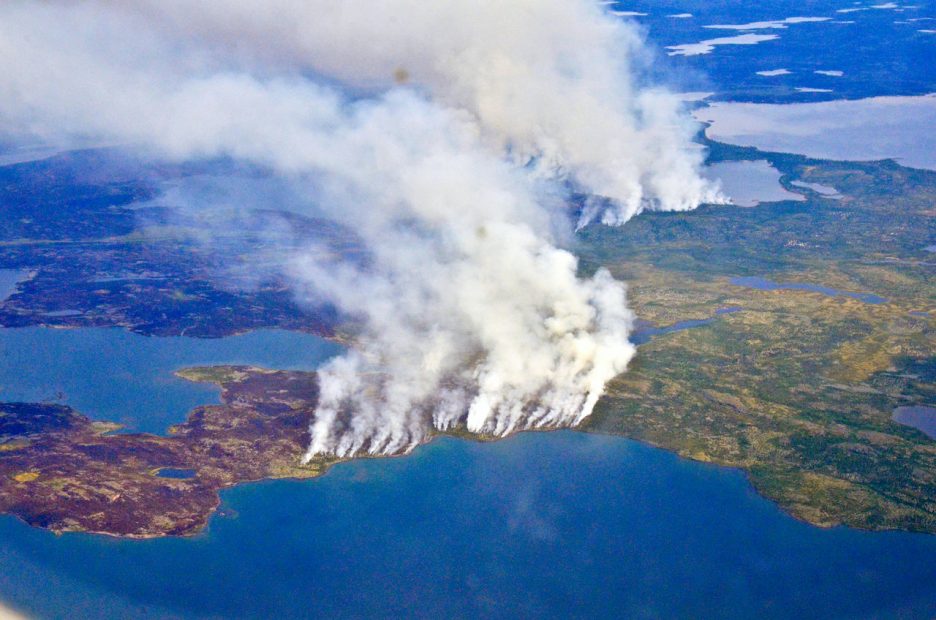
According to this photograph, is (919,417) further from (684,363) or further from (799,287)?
(799,287)

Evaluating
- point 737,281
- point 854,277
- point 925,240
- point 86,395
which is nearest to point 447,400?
point 86,395

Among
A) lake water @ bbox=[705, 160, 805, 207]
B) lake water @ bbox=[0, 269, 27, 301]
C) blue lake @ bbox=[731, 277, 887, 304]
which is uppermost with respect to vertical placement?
lake water @ bbox=[705, 160, 805, 207]

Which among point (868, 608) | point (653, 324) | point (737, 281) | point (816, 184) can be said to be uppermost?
point (816, 184)

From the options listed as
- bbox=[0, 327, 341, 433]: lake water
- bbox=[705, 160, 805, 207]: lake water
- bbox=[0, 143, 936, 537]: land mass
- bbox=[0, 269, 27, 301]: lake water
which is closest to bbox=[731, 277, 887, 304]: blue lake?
bbox=[0, 143, 936, 537]: land mass

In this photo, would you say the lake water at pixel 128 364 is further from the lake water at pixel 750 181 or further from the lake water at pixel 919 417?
the lake water at pixel 750 181

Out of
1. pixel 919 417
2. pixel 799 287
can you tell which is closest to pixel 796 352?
pixel 919 417

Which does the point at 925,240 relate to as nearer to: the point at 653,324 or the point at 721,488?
the point at 653,324

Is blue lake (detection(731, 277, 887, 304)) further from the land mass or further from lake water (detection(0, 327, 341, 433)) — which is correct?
lake water (detection(0, 327, 341, 433))
